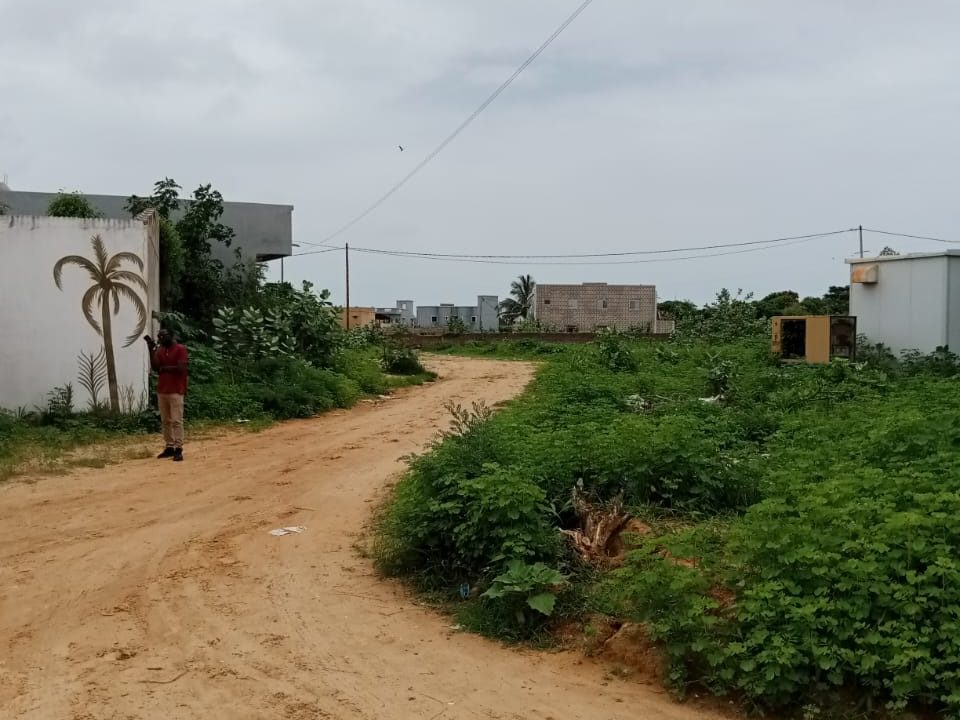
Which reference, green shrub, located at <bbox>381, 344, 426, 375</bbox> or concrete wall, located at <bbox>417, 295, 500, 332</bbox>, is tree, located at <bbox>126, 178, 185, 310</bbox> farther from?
concrete wall, located at <bbox>417, 295, 500, 332</bbox>

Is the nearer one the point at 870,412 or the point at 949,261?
the point at 870,412

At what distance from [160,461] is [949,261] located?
1450 cm

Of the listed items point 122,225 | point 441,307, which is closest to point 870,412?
point 122,225

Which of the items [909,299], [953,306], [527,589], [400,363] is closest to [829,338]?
[909,299]

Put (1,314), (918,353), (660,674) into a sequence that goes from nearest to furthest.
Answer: (660,674), (1,314), (918,353)

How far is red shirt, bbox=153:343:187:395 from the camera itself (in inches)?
429

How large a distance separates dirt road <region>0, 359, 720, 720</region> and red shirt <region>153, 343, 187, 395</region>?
1.70 meters

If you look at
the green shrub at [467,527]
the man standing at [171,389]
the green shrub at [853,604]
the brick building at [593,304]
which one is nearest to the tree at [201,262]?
the man standing at [171,389]

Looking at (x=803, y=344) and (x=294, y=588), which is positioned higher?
(x=803, y=344)

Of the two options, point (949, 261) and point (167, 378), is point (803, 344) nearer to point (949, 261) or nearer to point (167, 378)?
point (949, 261)

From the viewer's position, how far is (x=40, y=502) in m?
8.35

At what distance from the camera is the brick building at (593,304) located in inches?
2218

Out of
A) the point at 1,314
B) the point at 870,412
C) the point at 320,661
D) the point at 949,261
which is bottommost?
the point at 320,661

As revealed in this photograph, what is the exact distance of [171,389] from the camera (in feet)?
35.7
